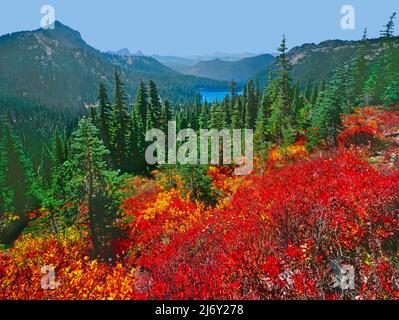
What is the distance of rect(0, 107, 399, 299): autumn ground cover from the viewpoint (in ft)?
20.3

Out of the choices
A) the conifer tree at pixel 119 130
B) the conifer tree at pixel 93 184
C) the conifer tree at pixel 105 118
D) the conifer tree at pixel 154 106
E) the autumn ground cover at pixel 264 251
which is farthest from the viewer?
the conifer tree at pixel 154 106

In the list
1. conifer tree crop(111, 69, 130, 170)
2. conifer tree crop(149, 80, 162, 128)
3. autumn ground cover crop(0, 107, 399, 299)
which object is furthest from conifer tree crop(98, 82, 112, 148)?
autumn ground cover crop(0, 107, 399, 299)

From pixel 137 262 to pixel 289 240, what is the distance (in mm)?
6255

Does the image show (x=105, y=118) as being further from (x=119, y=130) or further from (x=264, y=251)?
(x=264, y=251)

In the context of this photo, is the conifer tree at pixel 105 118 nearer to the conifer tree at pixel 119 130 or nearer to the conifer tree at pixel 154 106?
the conifer tree at pixel 119 130

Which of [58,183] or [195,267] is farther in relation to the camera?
[58,183]

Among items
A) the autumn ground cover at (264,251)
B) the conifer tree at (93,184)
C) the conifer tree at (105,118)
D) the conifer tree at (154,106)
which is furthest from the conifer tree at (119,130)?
the autumn ground cover at (264,251)

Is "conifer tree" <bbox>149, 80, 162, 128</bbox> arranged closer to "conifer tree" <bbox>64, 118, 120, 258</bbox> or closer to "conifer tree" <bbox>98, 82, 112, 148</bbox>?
"conifer tree" <bbox>98, 82, 112, 148</bbox>

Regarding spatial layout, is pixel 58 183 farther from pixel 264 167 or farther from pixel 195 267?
pixel 195 267

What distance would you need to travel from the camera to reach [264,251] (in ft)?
24.2

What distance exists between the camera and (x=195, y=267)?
786 centimetres

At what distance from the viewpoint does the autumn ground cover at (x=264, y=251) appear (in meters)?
6.18

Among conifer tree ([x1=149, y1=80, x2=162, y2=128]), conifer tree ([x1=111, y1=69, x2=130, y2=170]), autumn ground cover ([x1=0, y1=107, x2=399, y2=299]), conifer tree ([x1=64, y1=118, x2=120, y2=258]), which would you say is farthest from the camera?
conifer tree ([x1=149, y1=80, x2=162, y2=128])

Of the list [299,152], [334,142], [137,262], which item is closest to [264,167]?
[299,152]
